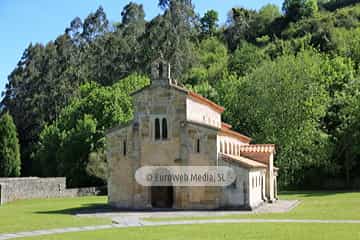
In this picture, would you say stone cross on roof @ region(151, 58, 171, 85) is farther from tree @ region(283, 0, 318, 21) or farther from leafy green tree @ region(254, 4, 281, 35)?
leafy green tree @ region(254, 4, 281, 35)

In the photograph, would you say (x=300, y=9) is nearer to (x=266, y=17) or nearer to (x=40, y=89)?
A: (x=266, y=17)

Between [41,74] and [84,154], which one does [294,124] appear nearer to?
[84,154]

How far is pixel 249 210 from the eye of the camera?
39.9m

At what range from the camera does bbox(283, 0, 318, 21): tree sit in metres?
146

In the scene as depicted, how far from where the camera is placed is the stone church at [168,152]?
41500mm

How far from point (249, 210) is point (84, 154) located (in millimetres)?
38305

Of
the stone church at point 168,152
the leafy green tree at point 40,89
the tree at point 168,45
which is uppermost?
the tree at point 168,45

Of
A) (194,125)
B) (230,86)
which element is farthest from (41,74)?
(194,125)

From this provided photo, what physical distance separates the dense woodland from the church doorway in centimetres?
2491

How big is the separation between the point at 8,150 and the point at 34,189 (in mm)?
25174

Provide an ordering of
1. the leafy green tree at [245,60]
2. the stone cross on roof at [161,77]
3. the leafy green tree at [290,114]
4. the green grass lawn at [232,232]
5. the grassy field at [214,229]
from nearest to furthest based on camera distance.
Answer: the green grass lawn at [232,232], the grassy field at [214,229], the stone cross on roof at [161,77], the leafy green tree at [290,114], the leafy green tree at [245,60]

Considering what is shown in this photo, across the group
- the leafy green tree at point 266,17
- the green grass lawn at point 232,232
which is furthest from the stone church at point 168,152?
the leafy green tree at point 266,17

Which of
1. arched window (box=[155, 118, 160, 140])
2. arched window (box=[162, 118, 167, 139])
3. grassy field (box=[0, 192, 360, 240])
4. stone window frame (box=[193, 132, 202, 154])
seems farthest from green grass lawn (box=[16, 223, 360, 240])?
arched window (box=[155, 118, 160, 140])

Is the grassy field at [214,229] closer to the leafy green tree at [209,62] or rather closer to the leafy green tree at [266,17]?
the leafy green tree at [209,62]
